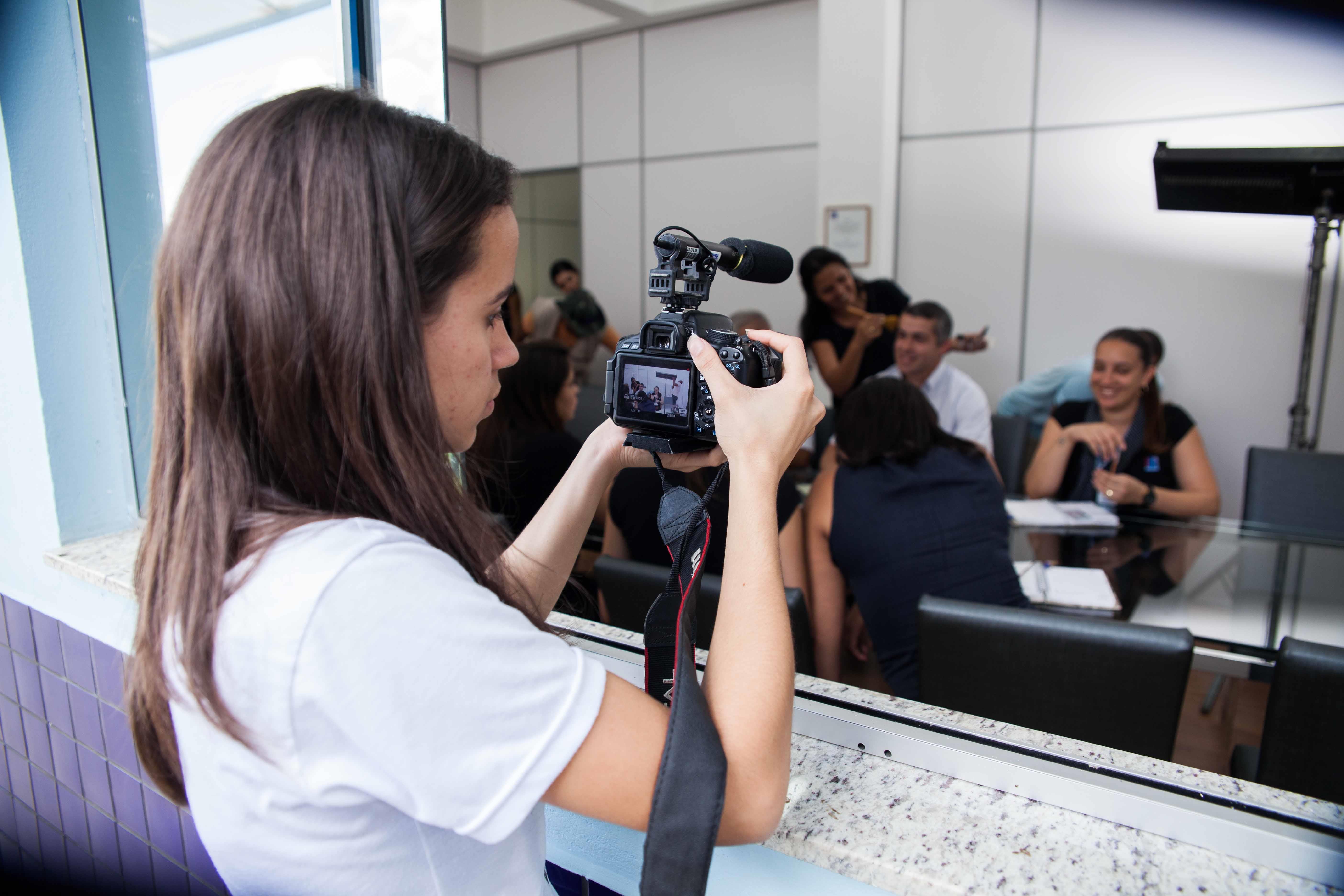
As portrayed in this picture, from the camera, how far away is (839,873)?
0.68 meters

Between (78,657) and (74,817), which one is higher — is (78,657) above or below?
above

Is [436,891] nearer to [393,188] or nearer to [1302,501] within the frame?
[393,188]

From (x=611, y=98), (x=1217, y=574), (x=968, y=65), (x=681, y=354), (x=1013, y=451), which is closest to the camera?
(x=681, y=354)

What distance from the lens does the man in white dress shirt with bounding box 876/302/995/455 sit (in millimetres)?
2729

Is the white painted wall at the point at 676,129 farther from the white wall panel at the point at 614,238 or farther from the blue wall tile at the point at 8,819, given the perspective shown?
the blue wall tile at the point at 8,819

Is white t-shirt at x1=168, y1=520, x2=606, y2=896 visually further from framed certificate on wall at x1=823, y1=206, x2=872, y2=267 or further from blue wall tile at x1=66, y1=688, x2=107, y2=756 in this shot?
framed certificate on wall at x1=823, y1=206, x2=872, y2=267

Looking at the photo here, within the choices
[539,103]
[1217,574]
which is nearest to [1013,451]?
→ [1217,574]

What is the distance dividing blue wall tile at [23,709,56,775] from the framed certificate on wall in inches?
136

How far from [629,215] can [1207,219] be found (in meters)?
2.86

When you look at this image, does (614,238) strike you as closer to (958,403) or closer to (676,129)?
(676,129)

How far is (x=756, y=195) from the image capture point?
422cm

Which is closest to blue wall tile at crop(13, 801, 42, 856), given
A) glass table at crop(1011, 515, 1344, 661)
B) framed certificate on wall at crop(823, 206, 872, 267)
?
glass table at crop(1011, 515, 1344, 661)

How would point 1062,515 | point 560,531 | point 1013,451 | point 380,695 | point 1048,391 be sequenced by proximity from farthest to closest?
point 1048,391, point 1013,451, point 1062,515, point 560,531, point 380,695

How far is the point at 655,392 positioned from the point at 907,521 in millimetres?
1013
